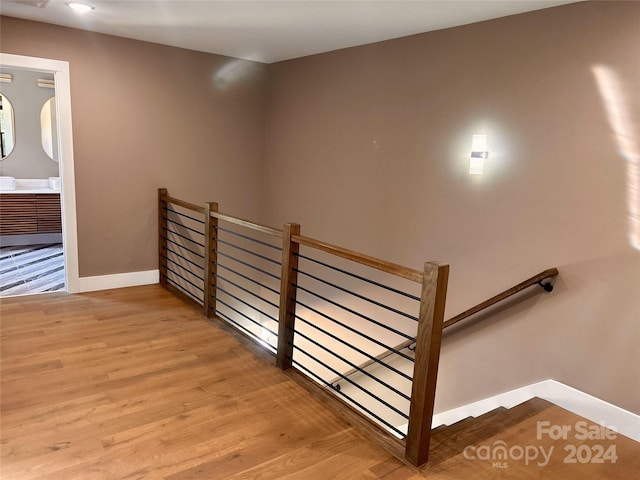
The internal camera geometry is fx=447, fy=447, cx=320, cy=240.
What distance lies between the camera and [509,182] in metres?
2.91

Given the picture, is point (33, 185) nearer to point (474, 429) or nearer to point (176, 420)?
point (176, 420)

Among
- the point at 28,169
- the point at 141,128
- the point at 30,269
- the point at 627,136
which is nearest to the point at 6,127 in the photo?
the point at 28,169

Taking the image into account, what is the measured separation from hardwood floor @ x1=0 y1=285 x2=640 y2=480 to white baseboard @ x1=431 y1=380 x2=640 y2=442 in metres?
0.12

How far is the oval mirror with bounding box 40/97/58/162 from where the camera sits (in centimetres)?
646

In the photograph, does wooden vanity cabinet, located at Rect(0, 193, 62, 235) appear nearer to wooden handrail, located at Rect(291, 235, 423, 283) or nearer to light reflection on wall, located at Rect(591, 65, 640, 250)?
wooden handrail, located at Rect(291, 235, 423, 283)

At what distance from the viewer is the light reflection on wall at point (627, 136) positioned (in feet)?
7.68

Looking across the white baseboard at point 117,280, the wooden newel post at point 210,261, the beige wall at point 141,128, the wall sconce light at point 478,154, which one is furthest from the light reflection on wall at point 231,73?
the wall sconce light at point 478,154

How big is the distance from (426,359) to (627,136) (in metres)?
1.62

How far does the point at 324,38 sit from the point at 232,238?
95.1 inches

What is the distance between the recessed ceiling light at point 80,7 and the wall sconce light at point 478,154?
284 centimetres

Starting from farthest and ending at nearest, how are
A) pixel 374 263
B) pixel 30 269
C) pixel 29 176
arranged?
pixel 29 176, pixel 30 269, pixel 374 263

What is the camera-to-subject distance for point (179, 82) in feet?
14.5

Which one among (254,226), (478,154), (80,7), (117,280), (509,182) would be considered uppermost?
(80,7)

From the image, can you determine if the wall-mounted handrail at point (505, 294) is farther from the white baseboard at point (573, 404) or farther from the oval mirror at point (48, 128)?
the oval mirror at point (48, 128)
